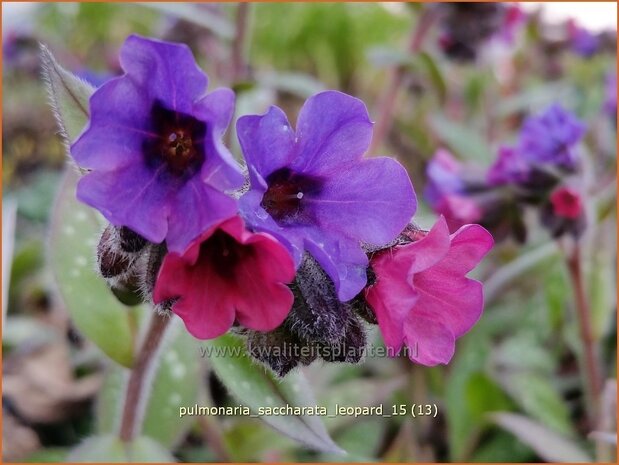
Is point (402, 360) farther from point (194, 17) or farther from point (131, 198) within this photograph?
point (131, 198)

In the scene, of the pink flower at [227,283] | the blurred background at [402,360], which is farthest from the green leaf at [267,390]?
the pink flower at [227,283]

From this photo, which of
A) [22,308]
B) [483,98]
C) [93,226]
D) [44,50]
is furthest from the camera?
[483,98]

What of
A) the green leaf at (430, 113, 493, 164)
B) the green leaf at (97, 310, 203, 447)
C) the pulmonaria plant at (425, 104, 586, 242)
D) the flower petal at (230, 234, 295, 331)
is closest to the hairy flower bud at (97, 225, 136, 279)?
the flower petal at (230, 234, 295, 331)

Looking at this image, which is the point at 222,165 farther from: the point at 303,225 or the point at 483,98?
the point at 483,98

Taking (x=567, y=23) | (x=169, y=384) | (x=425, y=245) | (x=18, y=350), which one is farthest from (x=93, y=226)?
(x=567, y=23)

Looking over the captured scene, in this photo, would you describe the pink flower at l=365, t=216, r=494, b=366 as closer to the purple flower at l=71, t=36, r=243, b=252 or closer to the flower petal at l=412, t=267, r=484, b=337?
the flower petal at l=412, t=267, r=484, b=337

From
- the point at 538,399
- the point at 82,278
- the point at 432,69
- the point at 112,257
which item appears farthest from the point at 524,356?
the point at 112,257
